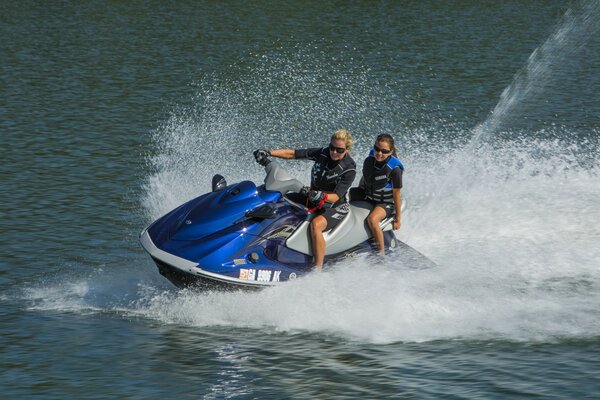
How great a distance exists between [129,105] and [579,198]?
12288 mm

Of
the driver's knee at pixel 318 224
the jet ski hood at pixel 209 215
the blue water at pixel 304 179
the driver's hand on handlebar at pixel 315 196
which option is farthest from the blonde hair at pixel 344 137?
the blue water at pixel 304 179

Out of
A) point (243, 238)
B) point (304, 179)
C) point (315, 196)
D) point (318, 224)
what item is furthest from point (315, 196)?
point (304, 179)

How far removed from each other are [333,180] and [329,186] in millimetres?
97

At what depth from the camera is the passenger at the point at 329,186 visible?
10758 millimetres

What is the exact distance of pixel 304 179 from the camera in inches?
599

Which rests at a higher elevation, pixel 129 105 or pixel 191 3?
pixel 191 3

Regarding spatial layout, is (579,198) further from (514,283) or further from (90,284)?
(90,284)

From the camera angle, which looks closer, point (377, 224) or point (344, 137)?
point (344, 137)

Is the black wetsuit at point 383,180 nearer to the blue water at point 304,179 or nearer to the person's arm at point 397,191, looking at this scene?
the person's arm at point 397,191

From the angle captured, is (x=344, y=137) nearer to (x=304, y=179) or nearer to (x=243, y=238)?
(x=243, y=238)

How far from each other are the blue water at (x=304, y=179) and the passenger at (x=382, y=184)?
1.43 feet

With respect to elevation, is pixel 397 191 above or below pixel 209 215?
above

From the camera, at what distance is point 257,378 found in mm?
9180

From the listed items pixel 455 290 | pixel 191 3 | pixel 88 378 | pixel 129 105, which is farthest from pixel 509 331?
pixel 191 3
